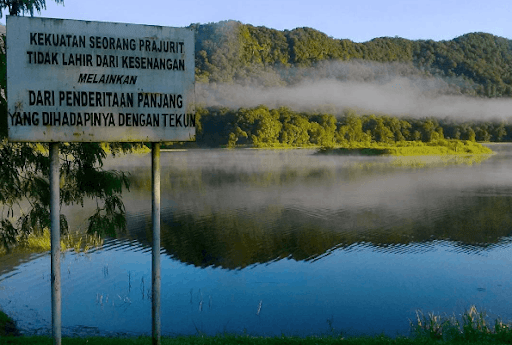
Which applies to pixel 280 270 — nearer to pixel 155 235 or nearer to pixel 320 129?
pixel 155 235

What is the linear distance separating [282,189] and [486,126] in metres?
122

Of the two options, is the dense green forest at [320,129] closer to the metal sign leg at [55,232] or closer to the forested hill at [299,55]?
the forested hill at [299,55]

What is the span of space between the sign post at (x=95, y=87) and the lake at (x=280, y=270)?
246 inches

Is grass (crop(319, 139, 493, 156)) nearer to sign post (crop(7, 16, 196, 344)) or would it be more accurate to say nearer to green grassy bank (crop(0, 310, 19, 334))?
green grassy bank (crop(0, 310, 19, 334))

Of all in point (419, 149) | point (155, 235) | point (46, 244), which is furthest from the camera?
point (419, 149)

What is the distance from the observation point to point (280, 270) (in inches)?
690

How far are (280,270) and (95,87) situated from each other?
12953mm

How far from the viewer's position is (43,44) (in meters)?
5.35

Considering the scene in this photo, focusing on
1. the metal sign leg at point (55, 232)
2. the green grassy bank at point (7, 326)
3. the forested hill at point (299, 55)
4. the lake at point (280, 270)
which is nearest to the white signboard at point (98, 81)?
the metal sign leg at point (55, 232)

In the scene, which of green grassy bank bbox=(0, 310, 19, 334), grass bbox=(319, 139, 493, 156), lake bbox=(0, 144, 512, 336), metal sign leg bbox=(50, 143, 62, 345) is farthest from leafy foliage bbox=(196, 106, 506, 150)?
metal sign leg bbox=(50, 143, 62, 345)

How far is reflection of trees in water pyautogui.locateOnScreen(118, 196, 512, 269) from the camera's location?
2014 cm

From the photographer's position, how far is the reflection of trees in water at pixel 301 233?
2014 centimetres

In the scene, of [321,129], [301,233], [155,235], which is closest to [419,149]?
[321,129]

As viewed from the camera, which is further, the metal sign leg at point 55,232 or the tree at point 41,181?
the tree at point 41,181
